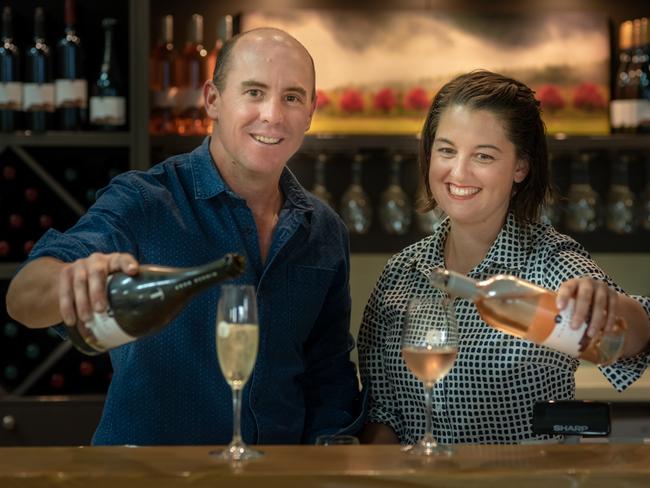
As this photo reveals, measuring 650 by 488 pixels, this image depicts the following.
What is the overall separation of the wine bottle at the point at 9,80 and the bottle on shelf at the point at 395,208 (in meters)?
1.21

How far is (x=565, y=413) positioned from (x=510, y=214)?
0.63 meters

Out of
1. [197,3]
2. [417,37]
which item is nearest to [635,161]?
[417,37]

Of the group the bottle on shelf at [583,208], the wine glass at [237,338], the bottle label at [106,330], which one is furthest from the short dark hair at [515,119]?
the bottle on shelf at [583,208]

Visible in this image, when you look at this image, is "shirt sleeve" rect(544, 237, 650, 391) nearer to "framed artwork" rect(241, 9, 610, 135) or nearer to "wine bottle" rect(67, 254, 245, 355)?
"wine bottle" rect(67, 254, 245, 355)

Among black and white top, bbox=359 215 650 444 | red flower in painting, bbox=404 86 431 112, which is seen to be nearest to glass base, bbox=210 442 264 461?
black and white top, bbox=359 215 650 444

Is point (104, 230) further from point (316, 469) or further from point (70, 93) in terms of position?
point (70, 93)

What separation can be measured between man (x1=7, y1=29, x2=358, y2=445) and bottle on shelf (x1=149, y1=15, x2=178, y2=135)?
1483mm

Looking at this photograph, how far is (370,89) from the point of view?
3816mm

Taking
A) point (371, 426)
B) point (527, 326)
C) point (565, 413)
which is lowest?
point (371, 426)

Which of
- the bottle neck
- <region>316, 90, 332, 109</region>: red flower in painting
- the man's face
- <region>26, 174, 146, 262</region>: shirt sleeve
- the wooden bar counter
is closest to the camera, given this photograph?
the wooden bar counter

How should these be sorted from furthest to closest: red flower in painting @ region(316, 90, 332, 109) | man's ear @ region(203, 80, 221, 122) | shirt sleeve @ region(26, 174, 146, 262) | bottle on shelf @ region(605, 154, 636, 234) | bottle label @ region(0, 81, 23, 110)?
red flower in painting @ region(316, 90, 332, 109) → bottle on shelf @ region(605, 154, 636, 234) → bottle label @ region(0, 81, 23, 110) → man's ear @ region(203, 80, 221, 122) → shirt sleeve @ region(26, 174, 146, 262)

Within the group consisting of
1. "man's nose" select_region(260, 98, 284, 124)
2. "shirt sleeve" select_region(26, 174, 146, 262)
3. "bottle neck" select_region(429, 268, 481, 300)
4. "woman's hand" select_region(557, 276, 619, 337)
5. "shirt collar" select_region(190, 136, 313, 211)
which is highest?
"man's nose" select_region(260, 98, 284, 124)

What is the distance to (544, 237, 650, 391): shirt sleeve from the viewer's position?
1895 millimetres

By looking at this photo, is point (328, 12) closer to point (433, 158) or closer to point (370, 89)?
point (370, 89)
